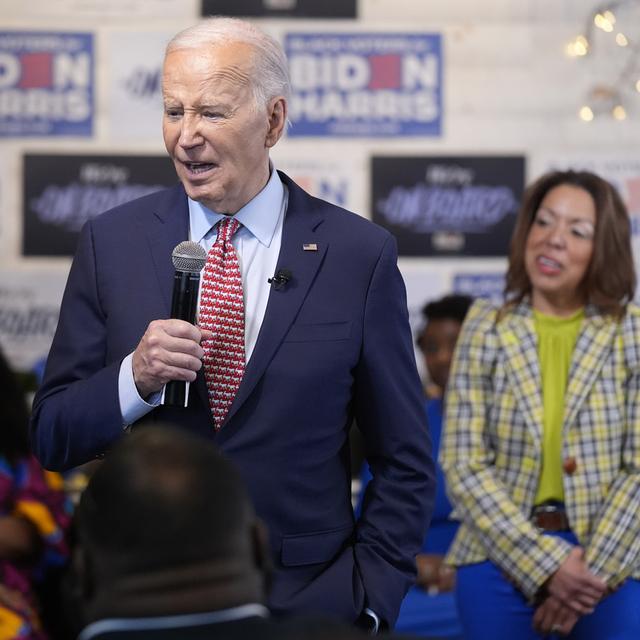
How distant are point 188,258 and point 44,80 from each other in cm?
384

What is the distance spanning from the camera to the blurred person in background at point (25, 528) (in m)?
3.51

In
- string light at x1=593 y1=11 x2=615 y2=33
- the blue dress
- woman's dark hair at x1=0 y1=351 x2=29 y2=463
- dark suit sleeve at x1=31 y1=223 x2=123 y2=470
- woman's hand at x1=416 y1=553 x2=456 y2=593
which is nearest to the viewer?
dark suit sleeve at x1=31 y1=223 x2=123 y2=470

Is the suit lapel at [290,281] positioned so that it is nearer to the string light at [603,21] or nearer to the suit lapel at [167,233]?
the suit lapel at [167,233]

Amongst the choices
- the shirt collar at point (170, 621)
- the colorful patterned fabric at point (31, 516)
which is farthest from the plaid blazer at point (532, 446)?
the shirt collar at point (170, 621)

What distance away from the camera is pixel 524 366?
3.40 meters

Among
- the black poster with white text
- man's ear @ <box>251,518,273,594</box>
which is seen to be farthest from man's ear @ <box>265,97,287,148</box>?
the black poster with white text

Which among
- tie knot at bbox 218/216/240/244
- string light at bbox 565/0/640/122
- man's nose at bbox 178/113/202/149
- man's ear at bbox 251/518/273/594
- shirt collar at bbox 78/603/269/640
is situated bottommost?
shirt collar at bbox 78/603/269/640

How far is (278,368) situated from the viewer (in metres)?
2.22

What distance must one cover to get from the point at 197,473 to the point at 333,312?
3.68ft

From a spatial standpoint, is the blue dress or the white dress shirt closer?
the white dress shirt

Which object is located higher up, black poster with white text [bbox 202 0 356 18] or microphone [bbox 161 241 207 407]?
black poster with white text [bbox 202 0 356 18]

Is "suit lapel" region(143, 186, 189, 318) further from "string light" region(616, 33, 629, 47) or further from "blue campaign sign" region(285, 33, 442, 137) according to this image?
"string light" region(616, 33, 629, 47)

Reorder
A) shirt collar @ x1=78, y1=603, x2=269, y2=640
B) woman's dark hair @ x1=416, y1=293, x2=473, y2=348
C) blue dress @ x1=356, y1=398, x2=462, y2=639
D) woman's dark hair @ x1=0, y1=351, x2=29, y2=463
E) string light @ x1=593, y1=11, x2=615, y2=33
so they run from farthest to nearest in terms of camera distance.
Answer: string light @ x1=593, y1=11, x2=615, y2=33 → woman's dark hair @ x1=416, y1=293, x2=473, y2=348 → blue dress @ x1=356, y1=398, x2=462, y2=639 → woman's dark hair @ x1=0, y1=351, x2=29, y2=463 → shirt collar @ x1=78, y1=603, x2=269, y2=640

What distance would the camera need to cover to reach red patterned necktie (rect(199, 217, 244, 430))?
7.30 ft
